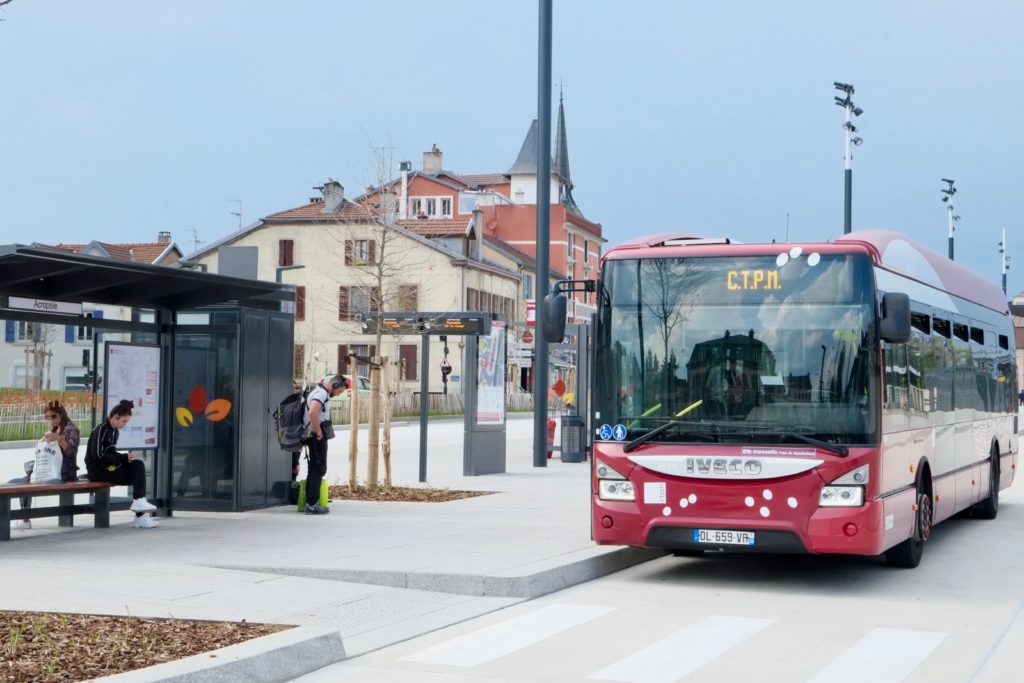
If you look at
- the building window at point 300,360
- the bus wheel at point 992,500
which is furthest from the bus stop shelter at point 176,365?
the building window at point 300,360

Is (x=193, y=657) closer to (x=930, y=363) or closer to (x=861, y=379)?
(x=861, y=379)

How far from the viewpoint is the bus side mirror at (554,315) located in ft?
37.2

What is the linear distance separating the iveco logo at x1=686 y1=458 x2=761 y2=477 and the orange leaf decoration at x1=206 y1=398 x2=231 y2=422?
6.24m

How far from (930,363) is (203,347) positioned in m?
7.56

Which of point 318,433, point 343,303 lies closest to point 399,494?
point 318,433

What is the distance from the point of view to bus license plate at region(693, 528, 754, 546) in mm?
10867

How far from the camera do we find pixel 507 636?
8844mm

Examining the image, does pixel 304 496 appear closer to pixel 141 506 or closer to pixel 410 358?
pixel 141 506

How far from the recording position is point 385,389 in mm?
18344

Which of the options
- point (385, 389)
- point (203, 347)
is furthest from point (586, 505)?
point (203, 347)

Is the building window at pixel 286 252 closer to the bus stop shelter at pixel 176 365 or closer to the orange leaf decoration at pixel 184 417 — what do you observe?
the bus stop shelter at pixel 176 365

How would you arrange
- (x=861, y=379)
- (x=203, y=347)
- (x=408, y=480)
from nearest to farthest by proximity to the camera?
(x=861, y=379)
(x=203, y=347)
(x=408, y=480)

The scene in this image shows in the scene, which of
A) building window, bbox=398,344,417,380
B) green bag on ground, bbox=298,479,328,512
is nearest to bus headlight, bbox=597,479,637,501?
green bag on ground, bbox=298,479,328,512

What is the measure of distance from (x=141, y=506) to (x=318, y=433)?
86.0 inches
